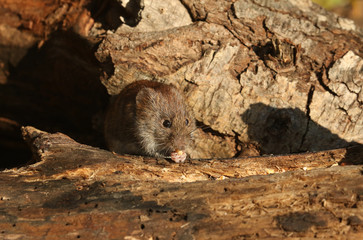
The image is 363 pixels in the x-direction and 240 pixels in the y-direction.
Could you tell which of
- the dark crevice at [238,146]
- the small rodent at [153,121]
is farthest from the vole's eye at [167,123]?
the dark crevice at [238,146]

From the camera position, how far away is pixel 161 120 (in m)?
6.20

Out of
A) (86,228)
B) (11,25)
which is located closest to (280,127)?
(86,228)

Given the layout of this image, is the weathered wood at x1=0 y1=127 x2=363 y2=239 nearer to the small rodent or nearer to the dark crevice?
the small rodent

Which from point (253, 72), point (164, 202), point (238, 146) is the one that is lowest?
Answer: point (164, 202)

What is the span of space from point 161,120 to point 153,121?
0.44ft

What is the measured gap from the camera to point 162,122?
619 cm

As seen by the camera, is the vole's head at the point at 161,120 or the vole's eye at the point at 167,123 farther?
the vole's eye at the point at 167,123

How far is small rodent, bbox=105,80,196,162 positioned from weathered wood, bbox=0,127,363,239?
5.41 ft

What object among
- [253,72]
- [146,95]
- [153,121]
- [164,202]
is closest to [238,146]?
[253,72]

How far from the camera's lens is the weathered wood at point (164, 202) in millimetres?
3492

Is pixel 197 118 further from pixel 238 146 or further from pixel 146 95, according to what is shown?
pixel 146 95

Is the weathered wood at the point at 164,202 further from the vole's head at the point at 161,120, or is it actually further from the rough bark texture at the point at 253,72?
the rough bark texture at the point at 253,72

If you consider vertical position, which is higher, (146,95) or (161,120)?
(146,95)

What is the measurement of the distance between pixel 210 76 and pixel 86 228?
350 cm
